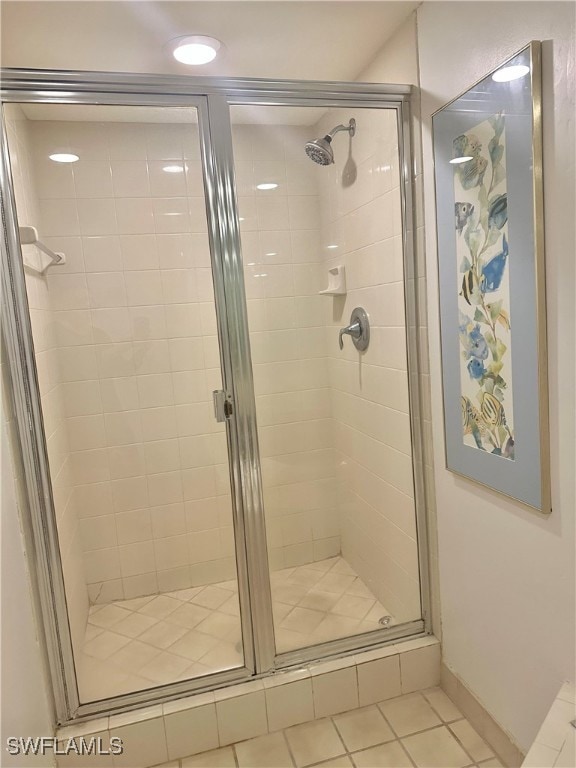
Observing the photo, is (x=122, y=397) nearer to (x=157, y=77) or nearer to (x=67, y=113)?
(x=67, y=113)

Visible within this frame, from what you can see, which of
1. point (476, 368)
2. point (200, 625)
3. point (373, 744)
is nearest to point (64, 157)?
point (476, 368)

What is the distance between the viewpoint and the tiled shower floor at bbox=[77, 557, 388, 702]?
1.78 m

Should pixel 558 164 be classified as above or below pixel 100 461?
above

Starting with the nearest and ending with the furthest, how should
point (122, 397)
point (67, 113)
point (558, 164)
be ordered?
point (558, 164), point (67, 113), point (122, 397)

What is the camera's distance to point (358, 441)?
2223 mm

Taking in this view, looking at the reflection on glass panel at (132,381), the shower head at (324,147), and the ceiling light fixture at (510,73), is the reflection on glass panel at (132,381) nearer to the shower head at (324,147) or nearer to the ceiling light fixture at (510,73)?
the shower head at (324,147)

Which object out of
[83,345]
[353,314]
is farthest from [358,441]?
[83,345]

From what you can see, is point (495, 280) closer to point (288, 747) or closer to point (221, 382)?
point (221, 382)

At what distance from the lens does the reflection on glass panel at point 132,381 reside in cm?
201

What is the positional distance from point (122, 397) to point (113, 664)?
1.03m

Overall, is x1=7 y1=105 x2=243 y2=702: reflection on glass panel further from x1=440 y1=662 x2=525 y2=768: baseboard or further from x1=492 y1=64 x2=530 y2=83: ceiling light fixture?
x1=492 y1=64 x2=530 y2=83: ceiling light fixture

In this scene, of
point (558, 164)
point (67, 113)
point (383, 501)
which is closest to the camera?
point (558, 164)

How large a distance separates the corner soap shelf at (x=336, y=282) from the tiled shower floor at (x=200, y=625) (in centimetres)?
117

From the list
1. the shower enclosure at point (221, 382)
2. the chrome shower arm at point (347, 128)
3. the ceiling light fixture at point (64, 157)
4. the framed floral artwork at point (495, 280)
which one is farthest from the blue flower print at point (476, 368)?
the ceiling light fixture at point (64, 157)
